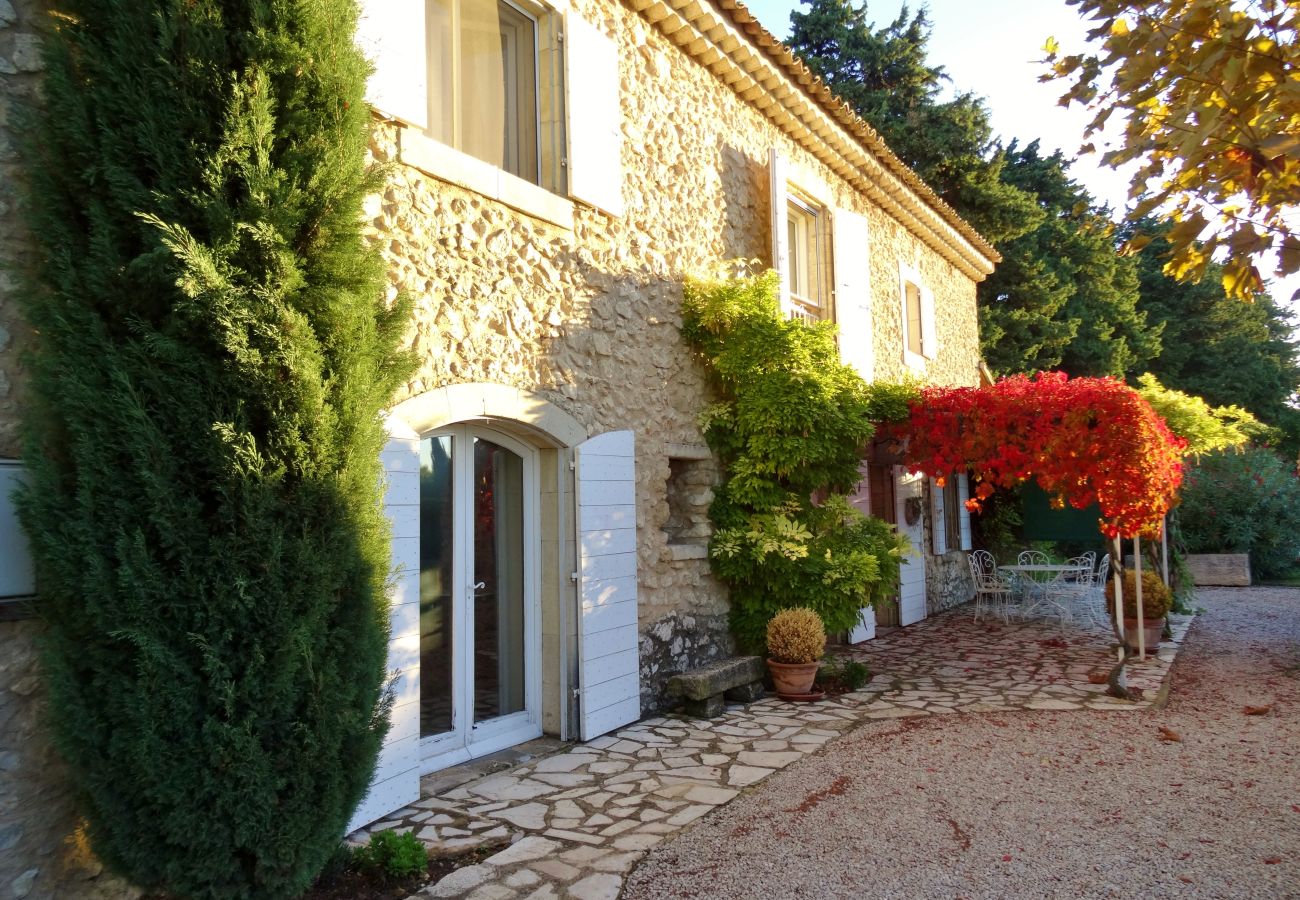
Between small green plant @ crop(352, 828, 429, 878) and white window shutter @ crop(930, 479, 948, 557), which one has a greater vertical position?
white window shutter @ crop(930, 479, 948, 557)

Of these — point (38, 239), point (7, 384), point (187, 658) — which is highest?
point (38, 239)

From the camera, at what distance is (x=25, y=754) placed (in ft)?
9.41

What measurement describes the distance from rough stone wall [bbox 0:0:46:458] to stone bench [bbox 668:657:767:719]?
4132 millimetres

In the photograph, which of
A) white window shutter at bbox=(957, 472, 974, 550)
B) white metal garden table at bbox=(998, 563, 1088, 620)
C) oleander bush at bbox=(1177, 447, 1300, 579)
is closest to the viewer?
white metal garden table at bbox=(998, 563, 1088, 620)

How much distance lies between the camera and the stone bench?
5828 mm

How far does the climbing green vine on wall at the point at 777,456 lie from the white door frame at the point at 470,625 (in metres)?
1.74

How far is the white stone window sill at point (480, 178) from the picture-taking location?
14.4 feet

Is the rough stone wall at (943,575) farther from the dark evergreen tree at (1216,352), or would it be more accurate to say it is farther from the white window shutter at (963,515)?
the dark evergreen tree at (1216,352)

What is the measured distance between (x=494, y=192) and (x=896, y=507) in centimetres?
698

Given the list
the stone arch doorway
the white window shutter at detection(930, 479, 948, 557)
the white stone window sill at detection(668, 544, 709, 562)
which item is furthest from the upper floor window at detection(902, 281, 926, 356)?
the stone arch doorway

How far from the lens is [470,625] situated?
4.94 metres

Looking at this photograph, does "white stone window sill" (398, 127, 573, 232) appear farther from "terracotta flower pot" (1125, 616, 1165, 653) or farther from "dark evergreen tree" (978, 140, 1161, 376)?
"dark evergreen tree" (978, 140, 1161, 376)

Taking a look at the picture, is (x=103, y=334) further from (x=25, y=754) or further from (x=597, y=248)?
(x=597, y=248)

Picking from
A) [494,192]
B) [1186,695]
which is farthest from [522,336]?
[1186,695]
